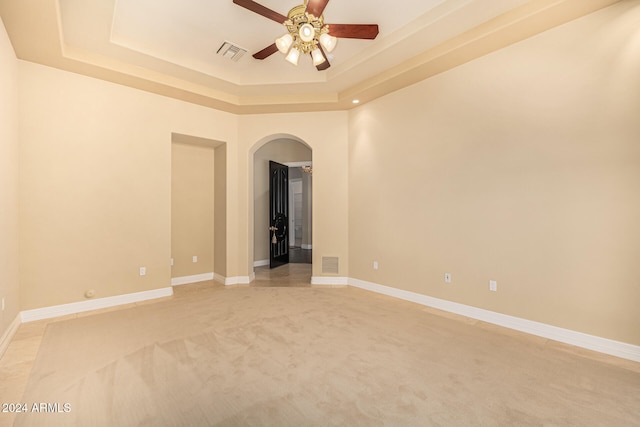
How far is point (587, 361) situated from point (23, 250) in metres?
5.79

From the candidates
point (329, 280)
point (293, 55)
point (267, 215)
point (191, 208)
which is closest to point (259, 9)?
point (293, 55)

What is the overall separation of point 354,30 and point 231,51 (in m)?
1.77

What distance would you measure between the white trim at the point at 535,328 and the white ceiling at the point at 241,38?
117 inches

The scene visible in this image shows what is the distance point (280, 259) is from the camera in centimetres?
717

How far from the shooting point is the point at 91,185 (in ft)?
12.5

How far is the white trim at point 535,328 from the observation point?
2.57 m

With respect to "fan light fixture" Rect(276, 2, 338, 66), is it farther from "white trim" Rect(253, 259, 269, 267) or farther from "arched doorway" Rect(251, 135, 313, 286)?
"white trim" Rect(253, 259, 269, 267)

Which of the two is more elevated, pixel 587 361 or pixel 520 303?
pixel 520 303

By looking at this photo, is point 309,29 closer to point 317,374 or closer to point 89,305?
point 317,374

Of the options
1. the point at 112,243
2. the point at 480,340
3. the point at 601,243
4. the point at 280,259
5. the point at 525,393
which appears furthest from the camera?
the point at 280,259

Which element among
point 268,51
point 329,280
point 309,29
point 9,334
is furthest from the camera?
point 329,280

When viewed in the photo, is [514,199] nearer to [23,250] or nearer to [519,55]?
[519,55]

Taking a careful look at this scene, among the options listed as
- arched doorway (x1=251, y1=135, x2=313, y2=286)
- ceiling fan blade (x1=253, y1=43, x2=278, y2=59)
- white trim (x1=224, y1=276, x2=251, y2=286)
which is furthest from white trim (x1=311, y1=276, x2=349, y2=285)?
ceiling fan blade (x1=253, y1=43, x2=278, y2=59)

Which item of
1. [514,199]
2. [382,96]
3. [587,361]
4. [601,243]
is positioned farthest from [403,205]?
[587,361]
